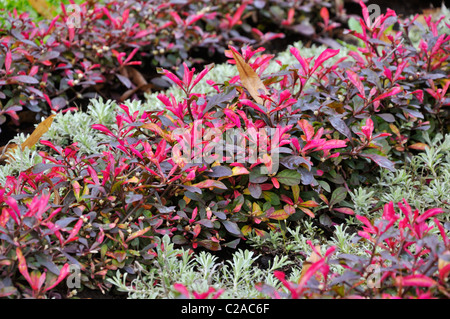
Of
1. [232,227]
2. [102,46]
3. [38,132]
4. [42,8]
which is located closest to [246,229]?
[232,227]

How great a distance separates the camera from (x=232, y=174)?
6.32 ft

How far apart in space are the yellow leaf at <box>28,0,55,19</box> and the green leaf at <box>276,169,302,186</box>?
2488 mm

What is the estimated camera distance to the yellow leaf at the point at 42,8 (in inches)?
141

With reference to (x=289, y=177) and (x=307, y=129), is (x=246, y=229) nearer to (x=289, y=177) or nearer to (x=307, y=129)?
(x=289, y=177)

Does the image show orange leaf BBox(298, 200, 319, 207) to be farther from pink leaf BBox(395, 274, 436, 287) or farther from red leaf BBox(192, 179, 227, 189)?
pink leaf BBox(395, 274, 436, 287)

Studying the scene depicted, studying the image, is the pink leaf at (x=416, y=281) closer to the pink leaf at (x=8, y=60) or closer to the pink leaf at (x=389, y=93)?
the pink leaf at (x=389, y=93)

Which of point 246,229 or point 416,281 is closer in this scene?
point 416,281

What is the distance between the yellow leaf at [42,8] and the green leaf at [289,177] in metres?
2.49

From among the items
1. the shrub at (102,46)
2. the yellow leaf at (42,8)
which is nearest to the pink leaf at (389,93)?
the shrub at (102,46)

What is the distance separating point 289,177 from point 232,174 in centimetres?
27

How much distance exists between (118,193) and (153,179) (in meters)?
0.18

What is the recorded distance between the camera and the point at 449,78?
2725 millimetres

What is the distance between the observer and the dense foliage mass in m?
1.57
